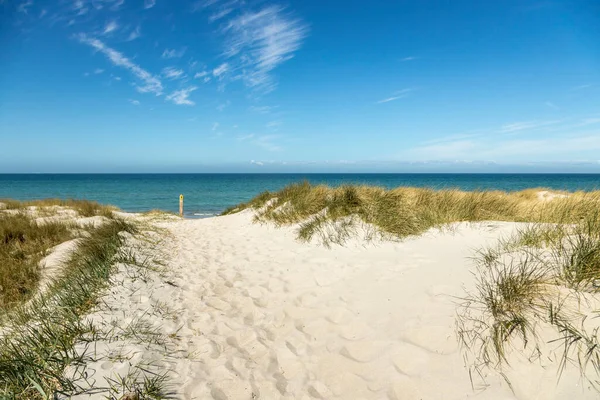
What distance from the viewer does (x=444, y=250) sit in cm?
576

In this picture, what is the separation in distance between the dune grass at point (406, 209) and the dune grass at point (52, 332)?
4655mm

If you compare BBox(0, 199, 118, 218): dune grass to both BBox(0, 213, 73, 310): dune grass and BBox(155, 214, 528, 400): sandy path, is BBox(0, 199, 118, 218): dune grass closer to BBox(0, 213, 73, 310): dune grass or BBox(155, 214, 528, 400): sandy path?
BBox(0, 213, 73, 310): dune grass

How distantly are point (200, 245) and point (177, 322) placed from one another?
15.4ft

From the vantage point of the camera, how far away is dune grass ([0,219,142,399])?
7.91 ft

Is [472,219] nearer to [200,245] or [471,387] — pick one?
[471,387]

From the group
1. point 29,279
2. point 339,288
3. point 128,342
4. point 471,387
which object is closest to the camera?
point 471,387

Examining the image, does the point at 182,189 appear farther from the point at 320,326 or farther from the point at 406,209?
the point at 320,326

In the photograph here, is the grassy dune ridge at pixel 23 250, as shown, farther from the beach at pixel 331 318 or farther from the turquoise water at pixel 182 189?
the turquoise water at pixel 182 189

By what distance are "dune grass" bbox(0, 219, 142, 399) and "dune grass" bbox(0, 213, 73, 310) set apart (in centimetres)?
80

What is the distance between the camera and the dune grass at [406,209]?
274 inches

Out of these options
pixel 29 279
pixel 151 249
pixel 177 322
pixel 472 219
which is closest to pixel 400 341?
pixel 177 322

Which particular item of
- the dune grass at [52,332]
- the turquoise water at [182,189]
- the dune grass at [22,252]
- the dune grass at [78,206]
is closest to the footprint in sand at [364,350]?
the dune grass at [52,332]

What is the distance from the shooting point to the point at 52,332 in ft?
10.3

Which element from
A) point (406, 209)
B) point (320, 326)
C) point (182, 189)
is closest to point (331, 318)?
point (320, 326)
